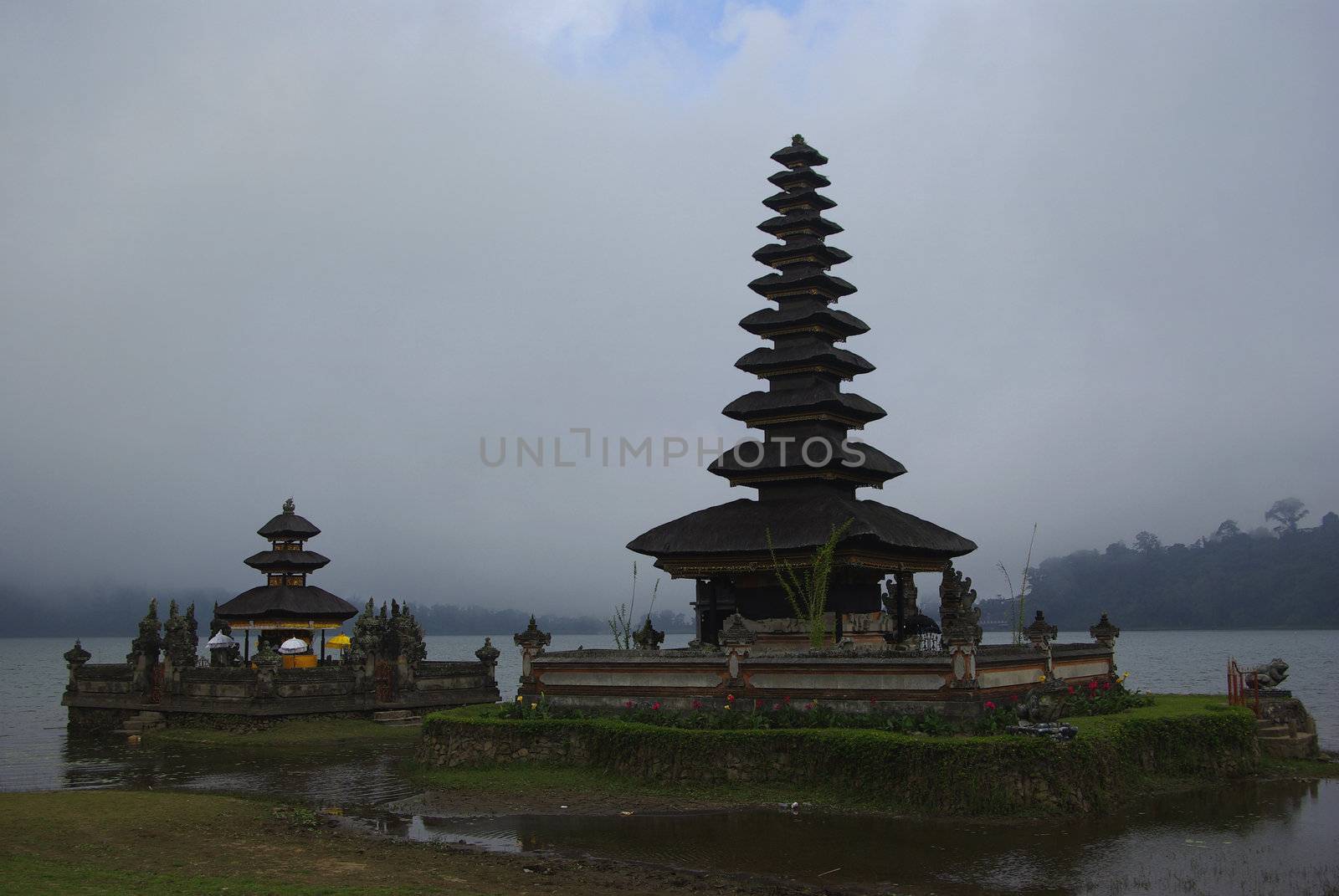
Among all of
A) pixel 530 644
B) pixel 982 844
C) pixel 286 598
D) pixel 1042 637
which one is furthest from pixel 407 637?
pixel 982 844

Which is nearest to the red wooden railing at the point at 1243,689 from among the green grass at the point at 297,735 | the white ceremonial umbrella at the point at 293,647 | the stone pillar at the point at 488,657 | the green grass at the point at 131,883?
the green grass at the point at 131,883

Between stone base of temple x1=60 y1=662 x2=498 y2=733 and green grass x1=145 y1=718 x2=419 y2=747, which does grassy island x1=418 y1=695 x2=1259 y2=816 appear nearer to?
green grass x1=145 y1=718 x2=419 y2=747

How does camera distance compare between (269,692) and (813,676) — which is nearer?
(813,676)

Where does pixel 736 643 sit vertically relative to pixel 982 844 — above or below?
above

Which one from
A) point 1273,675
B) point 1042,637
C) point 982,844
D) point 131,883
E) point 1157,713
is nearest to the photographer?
point 131,883

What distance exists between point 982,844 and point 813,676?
6826mm

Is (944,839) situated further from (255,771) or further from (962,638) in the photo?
Answer: (255,771)

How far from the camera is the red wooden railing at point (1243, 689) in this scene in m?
29.0

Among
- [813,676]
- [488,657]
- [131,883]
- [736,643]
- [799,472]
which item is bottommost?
[131,883]

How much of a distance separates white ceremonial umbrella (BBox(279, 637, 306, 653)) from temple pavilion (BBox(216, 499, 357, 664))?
55.3 inches

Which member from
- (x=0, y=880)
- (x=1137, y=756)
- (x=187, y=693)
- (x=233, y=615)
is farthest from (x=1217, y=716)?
(x=233, y=615)

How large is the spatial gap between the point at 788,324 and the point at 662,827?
18930 millimetres

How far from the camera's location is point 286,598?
4675 cm

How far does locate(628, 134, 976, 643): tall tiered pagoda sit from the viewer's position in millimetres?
31578
